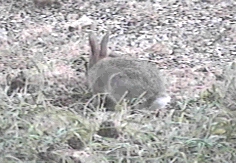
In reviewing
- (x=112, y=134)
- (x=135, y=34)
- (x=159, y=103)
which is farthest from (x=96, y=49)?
(x=112, y=134)

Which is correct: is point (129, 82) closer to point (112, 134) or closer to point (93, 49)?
point (93, 49)

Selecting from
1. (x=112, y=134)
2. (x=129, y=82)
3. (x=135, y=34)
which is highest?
(x=135, y=34)

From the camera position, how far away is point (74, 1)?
22.2 feet

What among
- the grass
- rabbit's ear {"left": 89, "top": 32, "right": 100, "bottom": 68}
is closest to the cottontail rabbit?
rabbit's ear {"left": 89, "top": 32, "right": 100, "bottom": 68}

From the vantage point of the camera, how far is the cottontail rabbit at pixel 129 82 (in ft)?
15.0

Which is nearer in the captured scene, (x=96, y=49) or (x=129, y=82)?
(x=129, y=82)

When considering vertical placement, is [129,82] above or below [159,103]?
above

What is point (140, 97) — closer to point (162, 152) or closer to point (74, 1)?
point (162, 152)

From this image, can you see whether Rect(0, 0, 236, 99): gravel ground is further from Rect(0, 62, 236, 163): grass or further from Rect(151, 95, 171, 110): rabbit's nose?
Rect(0, 62, 236, 163): grass

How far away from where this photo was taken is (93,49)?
513 cm

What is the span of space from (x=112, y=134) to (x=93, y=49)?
1.33 metres

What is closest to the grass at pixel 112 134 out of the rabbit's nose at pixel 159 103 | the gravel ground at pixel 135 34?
the rabbit's nose at pixel 159 103

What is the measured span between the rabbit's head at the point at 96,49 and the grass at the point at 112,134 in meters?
0.90

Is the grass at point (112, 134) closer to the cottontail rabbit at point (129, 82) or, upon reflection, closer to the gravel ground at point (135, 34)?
the cottontail rabbit at point (129, 82)
